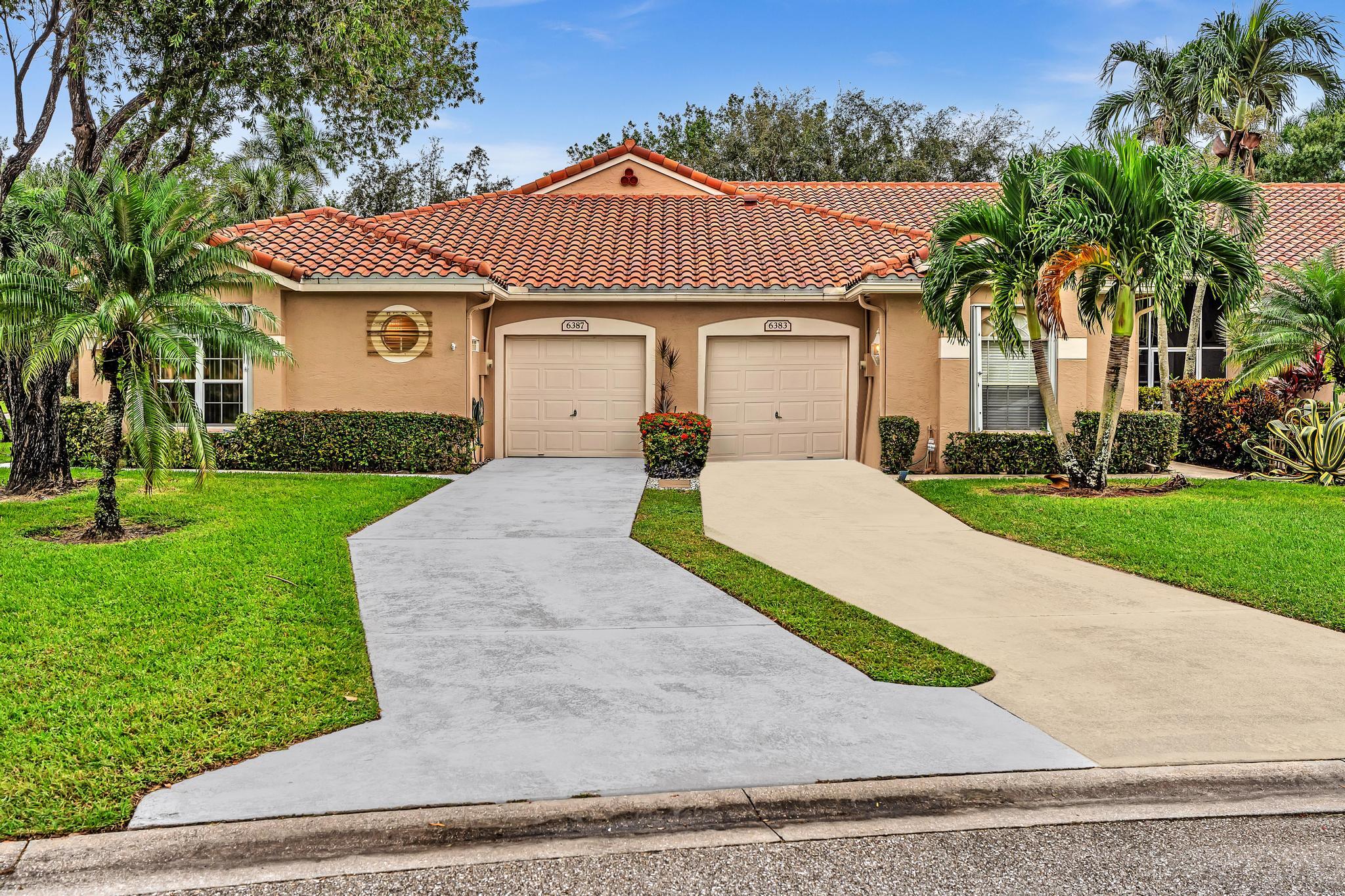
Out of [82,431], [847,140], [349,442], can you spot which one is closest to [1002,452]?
[349,442]

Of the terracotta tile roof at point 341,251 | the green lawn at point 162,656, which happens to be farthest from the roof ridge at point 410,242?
the green lawn at point 162,656

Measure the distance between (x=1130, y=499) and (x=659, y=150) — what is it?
26.7 metres

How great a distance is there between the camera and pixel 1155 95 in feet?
65.1

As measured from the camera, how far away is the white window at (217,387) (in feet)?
53.2

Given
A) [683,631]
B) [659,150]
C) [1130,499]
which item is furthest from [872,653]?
[659,150]

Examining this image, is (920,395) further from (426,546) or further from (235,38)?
(235,38)

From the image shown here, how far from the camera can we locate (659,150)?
35.9 meters

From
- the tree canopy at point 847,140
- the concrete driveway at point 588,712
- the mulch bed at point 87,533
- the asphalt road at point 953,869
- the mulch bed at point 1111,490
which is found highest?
the tree canopy at point 847,140

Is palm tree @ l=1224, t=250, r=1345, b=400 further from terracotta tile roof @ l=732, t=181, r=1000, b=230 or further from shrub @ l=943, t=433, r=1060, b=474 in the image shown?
terracotta tile roof @ l=732, t=181, r=1000, b=230

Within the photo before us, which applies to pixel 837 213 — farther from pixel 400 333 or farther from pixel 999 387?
pixel 400 333

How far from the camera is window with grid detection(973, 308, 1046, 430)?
Answer: 51.3 ft

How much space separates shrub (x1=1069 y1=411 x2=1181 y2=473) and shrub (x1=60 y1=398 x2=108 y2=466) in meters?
14.9

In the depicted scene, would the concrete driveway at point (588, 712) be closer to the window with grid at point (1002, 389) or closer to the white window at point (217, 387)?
the window with grid at point (1002, 389)

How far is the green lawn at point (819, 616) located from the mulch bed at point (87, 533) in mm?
4864
